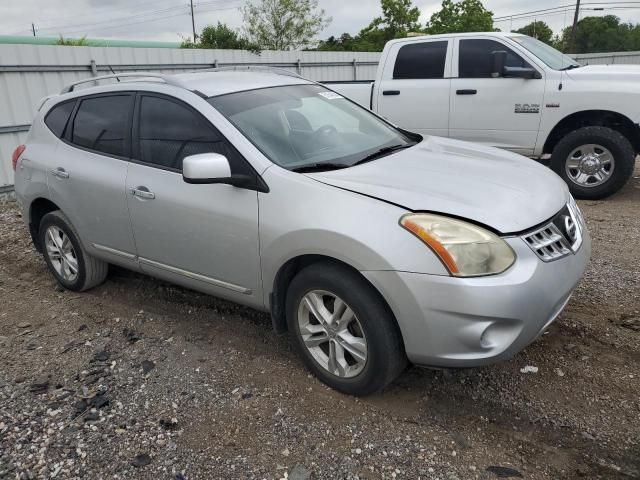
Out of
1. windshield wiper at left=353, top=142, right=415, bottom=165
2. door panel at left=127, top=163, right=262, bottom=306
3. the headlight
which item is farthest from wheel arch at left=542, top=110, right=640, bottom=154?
door panel at left=127, top=163, right=262, bottom=306

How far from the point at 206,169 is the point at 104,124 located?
1525 millimetres

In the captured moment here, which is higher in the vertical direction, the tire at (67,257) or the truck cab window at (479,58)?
the truck cab window at (479,58)

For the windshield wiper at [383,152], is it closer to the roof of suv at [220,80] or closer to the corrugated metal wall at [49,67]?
the roof of suv at [220,80]

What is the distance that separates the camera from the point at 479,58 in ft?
22.9

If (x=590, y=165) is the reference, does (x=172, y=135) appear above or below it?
above

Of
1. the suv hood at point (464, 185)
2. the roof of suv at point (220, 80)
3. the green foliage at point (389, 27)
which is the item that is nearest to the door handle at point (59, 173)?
the roof of suv at point (220, 80)

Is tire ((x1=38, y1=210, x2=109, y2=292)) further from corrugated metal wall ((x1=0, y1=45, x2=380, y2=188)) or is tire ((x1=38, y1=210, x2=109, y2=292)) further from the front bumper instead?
corrugated metal wall ((x1=0, y1=45, x2=380, y2=188))

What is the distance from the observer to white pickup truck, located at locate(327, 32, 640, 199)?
6250 millimetres

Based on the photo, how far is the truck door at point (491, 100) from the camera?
6656 mm

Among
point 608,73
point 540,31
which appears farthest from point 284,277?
point 540,31

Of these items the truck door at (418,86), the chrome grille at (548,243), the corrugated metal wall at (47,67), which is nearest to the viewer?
the chrome grille at (548,243)

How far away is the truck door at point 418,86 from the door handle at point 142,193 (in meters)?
4.81

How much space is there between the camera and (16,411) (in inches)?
118

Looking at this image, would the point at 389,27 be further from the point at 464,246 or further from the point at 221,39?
the point at 464,246
